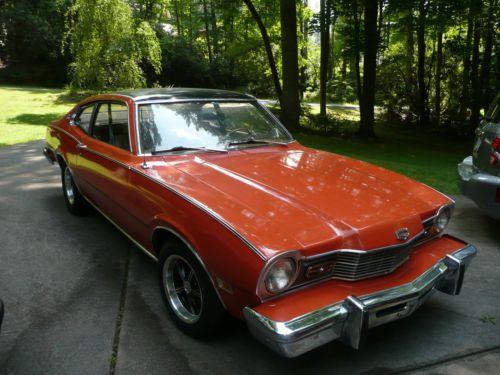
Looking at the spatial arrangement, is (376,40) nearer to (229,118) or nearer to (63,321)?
(229,118)

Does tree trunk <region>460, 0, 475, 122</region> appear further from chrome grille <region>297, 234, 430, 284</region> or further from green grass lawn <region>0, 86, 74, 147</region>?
chrome grille <region>297, 234, 430, 284</region>

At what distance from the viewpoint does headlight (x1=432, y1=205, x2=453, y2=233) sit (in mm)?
3180

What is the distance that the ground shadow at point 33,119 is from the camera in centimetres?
1471

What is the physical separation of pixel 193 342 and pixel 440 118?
16856 mm

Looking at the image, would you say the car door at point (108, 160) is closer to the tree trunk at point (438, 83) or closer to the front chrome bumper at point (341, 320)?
the front chrome bumper at point (341, 320)

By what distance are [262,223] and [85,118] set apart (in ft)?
11.0

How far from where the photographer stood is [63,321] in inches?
127

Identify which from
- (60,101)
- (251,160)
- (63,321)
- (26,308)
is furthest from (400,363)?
(60,101)

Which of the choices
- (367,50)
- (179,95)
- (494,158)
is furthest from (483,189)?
(367,50)

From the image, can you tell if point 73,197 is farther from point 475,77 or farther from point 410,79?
point 410,79

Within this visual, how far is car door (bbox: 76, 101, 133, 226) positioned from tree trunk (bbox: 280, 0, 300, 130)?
366 inches

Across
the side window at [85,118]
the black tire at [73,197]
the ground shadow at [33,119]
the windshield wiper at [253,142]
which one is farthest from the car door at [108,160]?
the ground shadow at [33,119]

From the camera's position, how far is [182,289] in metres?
3.18

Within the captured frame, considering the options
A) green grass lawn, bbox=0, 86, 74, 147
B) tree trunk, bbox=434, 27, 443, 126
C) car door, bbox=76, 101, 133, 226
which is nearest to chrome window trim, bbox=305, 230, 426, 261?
car door, bbox=76, 101, 133, 226
